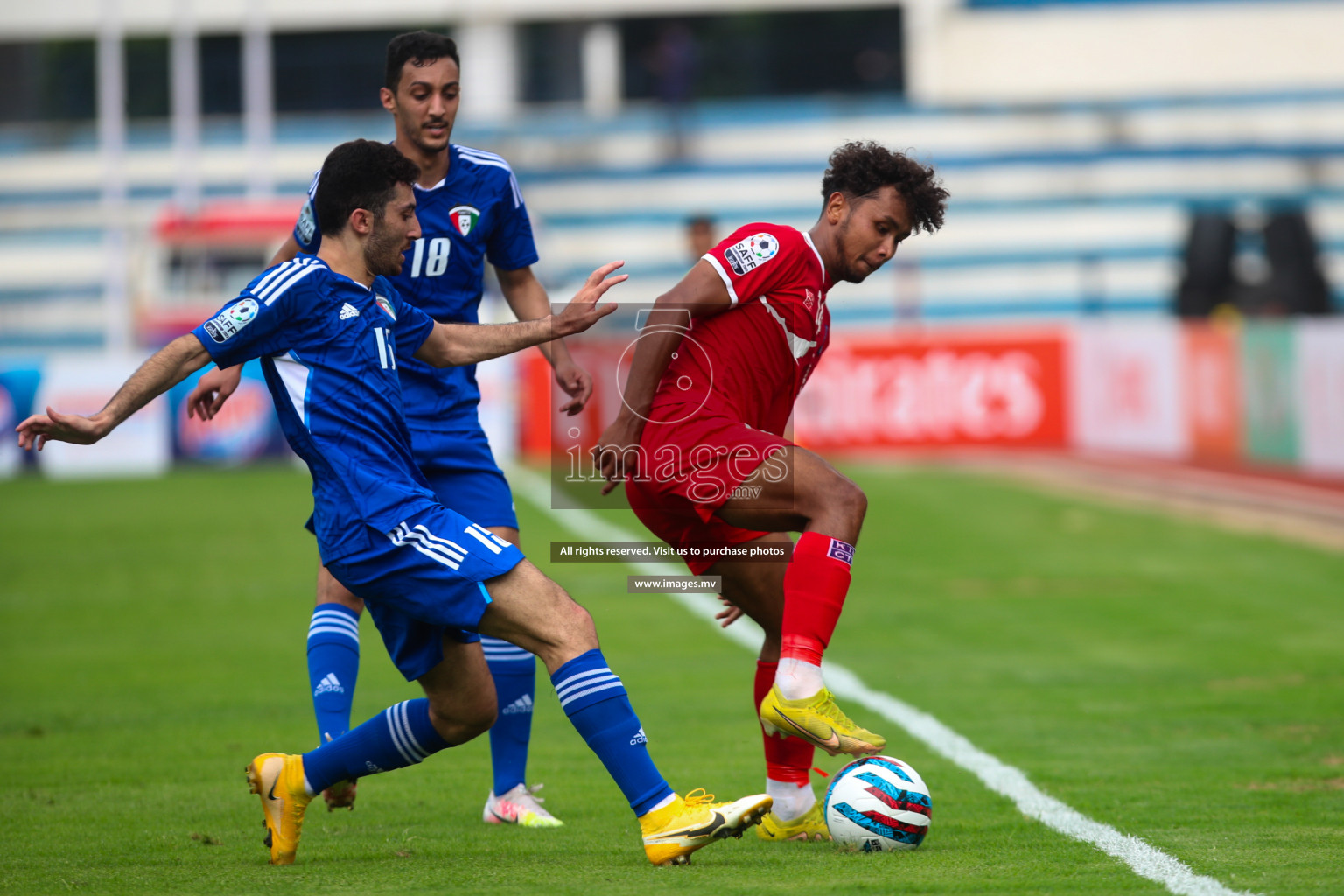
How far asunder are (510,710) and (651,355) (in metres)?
1.54

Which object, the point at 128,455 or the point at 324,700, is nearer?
the point at 324,700

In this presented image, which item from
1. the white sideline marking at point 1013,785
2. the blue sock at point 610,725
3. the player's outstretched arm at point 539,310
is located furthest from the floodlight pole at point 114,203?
the blue sock at point 610,725

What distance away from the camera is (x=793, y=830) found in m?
5.24

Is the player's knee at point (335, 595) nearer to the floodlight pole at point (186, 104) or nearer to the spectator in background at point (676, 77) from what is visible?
the floodlight pole at point (186, 104)

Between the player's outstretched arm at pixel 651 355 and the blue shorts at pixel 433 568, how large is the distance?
546mm

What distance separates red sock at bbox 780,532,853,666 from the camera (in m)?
4.77

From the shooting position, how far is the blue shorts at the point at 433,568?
4.43 m

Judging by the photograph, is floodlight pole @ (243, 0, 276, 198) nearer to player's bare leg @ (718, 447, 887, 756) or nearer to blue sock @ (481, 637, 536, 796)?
blue sock @ (481, 637, 536, 796)

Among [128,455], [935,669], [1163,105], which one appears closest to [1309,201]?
[1163,105]

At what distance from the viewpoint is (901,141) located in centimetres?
3134

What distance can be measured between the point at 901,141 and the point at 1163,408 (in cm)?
1400

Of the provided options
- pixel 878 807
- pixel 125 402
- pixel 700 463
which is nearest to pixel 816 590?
pixel 700 463

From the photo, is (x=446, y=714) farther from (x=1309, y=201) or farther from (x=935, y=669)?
(x=1309, y=201)

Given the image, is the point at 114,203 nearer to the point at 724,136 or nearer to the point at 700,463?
the point at 724,136
